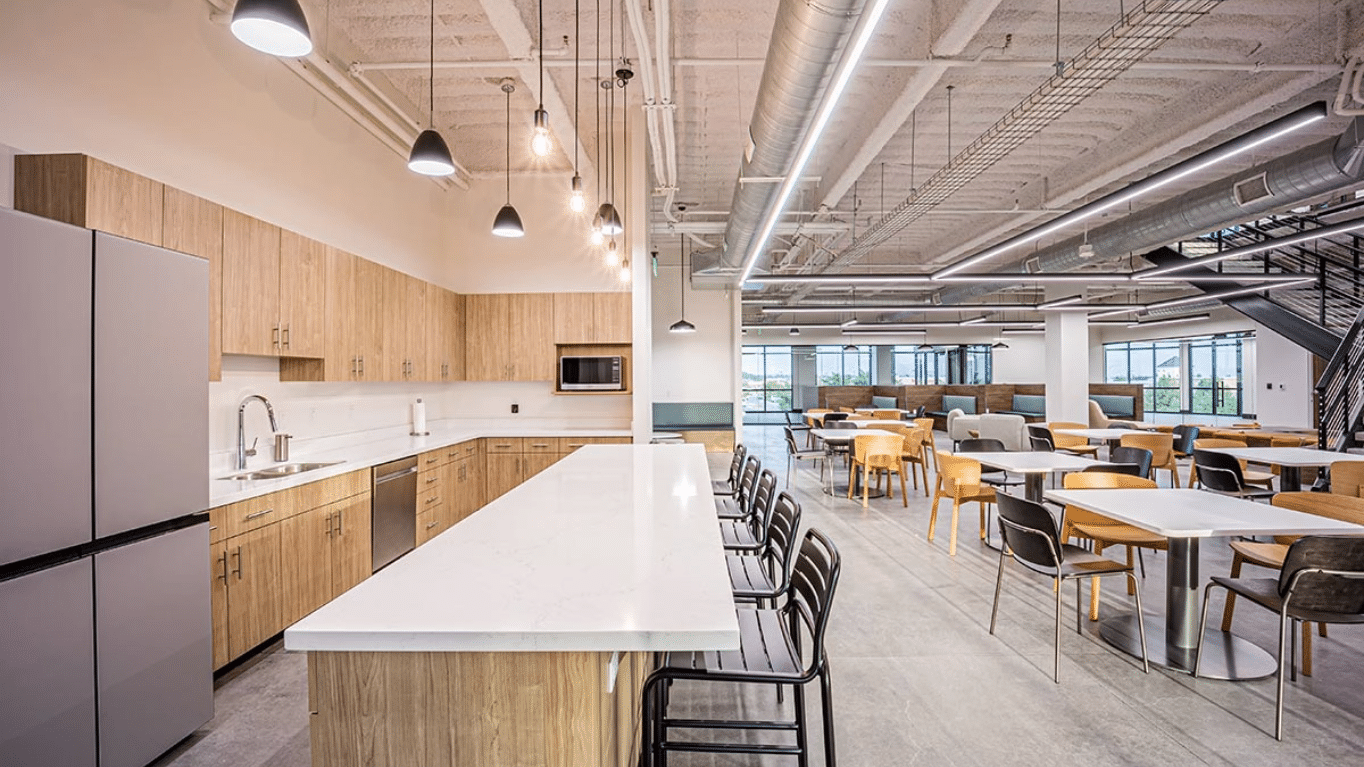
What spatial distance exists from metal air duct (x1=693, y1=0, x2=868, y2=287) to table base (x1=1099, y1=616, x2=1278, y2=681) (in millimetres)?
3432

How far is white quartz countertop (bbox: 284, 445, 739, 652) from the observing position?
1.29 meters

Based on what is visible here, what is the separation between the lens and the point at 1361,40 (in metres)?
4.01

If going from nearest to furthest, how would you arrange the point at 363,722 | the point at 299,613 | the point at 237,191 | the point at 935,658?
the point at 363,722 → the point at 935,658 → the point at 299,613 → the point at 237,191

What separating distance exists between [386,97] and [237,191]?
176 cm

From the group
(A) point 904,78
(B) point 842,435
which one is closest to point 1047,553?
(A) point 904,78

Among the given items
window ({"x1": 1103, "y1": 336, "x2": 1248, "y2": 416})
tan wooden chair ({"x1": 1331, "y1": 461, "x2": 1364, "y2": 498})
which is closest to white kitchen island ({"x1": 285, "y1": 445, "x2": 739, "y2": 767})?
tan wooden chair ({"x1": 1331, "y1": 461, "x2": 1364, "y2": 498})

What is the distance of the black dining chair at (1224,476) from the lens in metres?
5.03

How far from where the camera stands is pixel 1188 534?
8.60 ft

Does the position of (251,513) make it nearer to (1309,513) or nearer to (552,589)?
(552,589)

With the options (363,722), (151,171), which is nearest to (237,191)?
(151,171)

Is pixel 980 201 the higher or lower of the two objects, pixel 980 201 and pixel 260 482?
the higher

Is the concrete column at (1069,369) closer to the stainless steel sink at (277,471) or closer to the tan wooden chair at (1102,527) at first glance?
the tan wooden chair at (1102,527)

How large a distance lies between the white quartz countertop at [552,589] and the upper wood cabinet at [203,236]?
1991 mm

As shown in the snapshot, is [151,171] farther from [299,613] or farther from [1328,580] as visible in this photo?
[1328,580]
